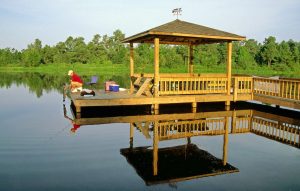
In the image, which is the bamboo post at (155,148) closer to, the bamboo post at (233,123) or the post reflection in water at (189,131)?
the post reflection in water at (189,131)

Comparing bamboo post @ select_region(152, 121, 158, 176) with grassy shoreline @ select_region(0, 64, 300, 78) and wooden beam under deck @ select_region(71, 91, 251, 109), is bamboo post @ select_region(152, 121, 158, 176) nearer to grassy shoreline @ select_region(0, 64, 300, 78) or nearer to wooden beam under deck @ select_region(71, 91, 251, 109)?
wooden beam under deck @ select_region(71, 91, 251, 109)

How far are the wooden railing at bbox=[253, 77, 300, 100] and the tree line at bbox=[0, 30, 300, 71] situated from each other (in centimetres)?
3484

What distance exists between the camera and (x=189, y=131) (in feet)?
30.1

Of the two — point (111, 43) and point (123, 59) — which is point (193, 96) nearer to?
point (123, 59)

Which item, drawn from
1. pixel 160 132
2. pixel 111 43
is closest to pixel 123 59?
pixel 111 43

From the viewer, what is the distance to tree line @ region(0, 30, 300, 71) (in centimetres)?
5150

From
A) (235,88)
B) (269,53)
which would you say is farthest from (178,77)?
(269,53)

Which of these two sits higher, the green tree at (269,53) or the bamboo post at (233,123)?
the green tree at (269,53)

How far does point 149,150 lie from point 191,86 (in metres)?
6.31

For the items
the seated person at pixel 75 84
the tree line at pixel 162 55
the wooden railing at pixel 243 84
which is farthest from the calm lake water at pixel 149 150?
the tree line at pixel 162 55

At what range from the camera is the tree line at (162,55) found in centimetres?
5150

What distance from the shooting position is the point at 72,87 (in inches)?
530

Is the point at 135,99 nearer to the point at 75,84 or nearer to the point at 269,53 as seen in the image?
the point at 75,84

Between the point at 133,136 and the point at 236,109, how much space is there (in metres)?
6.45
